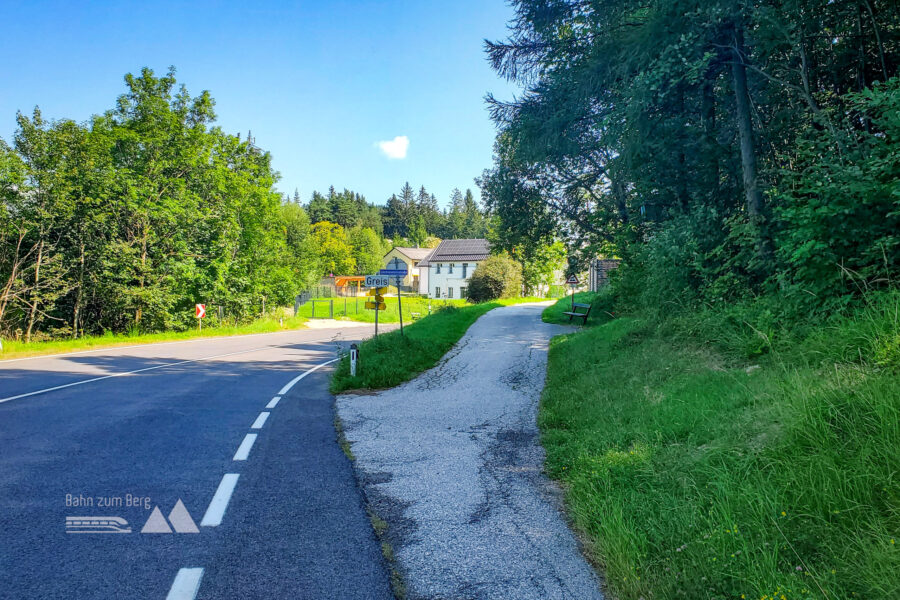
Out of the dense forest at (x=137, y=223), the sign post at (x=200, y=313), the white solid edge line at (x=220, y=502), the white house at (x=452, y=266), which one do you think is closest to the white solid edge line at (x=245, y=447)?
the white solid edge line at (x=220, y=502)

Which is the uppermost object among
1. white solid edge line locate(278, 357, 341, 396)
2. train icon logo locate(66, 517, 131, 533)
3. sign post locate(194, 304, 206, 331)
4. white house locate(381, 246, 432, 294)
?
white house locate(381, 246, 432, 294)

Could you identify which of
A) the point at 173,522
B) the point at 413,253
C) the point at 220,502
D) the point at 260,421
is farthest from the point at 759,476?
the point at 413,253

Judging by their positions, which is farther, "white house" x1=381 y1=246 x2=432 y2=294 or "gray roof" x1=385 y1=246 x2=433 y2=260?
"gray roof" x1=385 y1=246 x2=433 y2=260

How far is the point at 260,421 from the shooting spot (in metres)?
7.40

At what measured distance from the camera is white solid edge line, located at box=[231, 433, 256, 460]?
18.5 feet

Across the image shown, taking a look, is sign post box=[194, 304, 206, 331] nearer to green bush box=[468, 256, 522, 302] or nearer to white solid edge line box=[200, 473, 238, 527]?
white solid edge line box=[200, 473, 238, 527]

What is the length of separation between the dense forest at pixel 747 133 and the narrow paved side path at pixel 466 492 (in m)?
3.88

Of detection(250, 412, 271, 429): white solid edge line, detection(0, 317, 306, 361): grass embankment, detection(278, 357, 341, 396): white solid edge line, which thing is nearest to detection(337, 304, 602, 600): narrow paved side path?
detection(250, 412, 271, 429): white solid edge line

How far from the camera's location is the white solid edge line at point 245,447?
5651mm

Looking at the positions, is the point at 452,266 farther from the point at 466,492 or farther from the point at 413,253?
the point at 466,492

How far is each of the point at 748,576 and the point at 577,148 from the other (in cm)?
1378

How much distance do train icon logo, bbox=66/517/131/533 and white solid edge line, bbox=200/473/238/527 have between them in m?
0.55

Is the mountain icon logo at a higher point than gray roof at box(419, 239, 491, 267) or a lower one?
lower

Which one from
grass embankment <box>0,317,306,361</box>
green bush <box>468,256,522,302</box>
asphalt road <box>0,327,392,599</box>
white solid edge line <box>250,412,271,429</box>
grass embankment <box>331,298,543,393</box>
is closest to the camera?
asphalt road <box>0,327,392,599</box>
